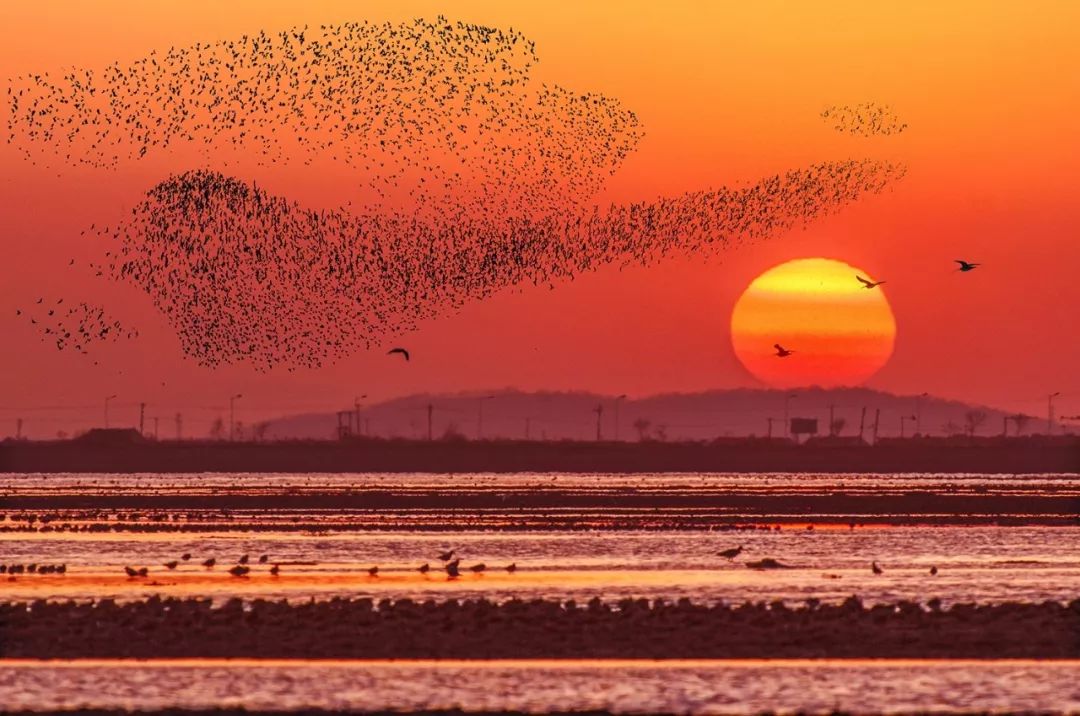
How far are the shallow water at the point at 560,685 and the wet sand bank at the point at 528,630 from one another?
1.59 m

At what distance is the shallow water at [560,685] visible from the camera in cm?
3641

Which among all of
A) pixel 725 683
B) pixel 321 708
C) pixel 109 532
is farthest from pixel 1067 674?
pixel 109 532

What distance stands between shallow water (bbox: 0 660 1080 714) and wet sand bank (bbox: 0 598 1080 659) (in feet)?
5.23

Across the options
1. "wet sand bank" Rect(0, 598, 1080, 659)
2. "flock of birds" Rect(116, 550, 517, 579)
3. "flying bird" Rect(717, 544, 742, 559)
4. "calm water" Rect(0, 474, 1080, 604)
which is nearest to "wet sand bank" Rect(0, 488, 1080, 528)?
"calm water" Rect(0, 474, 1080, 604)

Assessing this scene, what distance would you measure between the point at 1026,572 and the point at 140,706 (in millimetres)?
37703

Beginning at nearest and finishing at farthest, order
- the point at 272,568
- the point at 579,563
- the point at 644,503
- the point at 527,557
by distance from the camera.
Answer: the point at 272,568 < the point at 579,563 < the point at 527,557 < the point at 644,503

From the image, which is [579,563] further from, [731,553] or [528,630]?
[528,630]

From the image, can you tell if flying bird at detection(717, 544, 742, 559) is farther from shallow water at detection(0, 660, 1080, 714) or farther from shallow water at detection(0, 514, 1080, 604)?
shallow water at detection(0, 660, 1080, 714)

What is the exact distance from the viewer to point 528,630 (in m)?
47.4

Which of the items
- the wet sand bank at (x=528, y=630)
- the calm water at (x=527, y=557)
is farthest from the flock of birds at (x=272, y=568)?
the wet sand bank at (x=528, y=630)

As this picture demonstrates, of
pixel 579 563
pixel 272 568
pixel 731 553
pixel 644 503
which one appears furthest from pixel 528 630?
pixel 644 503

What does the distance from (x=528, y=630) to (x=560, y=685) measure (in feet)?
28.2

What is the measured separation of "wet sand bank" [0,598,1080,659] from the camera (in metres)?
43.6

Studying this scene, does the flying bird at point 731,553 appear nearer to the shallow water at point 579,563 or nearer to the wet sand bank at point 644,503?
the shallow water at point 579,563
